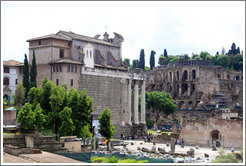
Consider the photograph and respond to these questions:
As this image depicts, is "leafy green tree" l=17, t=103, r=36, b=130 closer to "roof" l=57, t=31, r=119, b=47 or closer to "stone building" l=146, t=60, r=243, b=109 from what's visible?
"roof" l=57, t=31, r=119, b=47

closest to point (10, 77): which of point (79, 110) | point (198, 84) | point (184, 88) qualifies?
point (79, 110)

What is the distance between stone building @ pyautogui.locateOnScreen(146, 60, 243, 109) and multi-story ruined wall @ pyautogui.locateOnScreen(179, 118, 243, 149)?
42.2 m

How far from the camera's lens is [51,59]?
159 feet

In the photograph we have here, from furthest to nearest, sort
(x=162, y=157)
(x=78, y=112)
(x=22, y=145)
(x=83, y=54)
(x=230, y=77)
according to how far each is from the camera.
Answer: (x=230, y=77) → (x=83, y=54) → (x=78, y=112) → (x=162, y=157) → (x=22, y=145)

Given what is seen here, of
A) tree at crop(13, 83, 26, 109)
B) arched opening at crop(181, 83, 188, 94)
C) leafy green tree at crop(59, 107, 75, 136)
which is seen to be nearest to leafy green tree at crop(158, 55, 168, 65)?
arched opening at crop(181, 83, 188, 94)

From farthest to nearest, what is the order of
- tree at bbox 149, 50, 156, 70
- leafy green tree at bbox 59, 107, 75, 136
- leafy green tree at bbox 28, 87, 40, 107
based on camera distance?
tree at bbox 149, 50, 156, 70, leafy green tree at bbox 28, 87, 40, 107, leafy green tree at bbox 59, 107, 75, 136

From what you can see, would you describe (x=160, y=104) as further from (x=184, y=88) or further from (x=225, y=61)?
(x=225, y=61)

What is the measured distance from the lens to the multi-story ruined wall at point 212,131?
40375 mm

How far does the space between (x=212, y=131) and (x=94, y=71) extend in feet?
52.2

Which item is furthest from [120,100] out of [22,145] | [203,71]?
[203,71]

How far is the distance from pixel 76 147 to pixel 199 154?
1101 cm

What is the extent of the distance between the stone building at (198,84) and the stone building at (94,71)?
36078mm

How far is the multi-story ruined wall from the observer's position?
40375mm

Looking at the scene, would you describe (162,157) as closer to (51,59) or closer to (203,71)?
(51,59)
